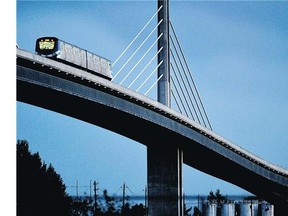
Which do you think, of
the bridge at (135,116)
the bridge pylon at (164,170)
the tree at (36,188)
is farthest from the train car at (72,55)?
the tree at (36,188)

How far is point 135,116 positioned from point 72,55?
20.5 feet

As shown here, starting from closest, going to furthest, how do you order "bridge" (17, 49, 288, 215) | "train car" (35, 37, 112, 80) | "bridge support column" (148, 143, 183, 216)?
"bridge" (17, 49, 288, 215), "train car" (35, 37, 112, 80), "bridge support column" (148, 143, 183, 216)

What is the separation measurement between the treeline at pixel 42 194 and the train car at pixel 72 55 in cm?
698

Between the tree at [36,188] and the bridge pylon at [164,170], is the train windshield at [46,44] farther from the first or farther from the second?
the bridge pylon at [164,170]

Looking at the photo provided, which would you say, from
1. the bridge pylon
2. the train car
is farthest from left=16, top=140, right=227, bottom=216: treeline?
the train car

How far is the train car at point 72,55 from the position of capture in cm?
2792

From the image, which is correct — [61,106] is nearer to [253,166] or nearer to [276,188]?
[253,166]

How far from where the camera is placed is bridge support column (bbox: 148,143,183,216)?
3716 cm

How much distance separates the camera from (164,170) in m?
37.4

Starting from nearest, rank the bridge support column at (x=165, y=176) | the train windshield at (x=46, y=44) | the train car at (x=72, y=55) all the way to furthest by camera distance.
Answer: the train windshield at (x=46, y=44), the train car at (x=72, y=55), the bridge support column at (x=165, y=176)

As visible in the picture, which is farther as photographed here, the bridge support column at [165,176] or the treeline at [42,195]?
the bridge support column at [165,176]

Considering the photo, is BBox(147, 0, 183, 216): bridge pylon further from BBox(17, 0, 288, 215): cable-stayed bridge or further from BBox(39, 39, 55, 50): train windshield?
BBox(39, 39, 55, 50): train windshield

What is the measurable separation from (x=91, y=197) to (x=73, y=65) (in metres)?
19.4
